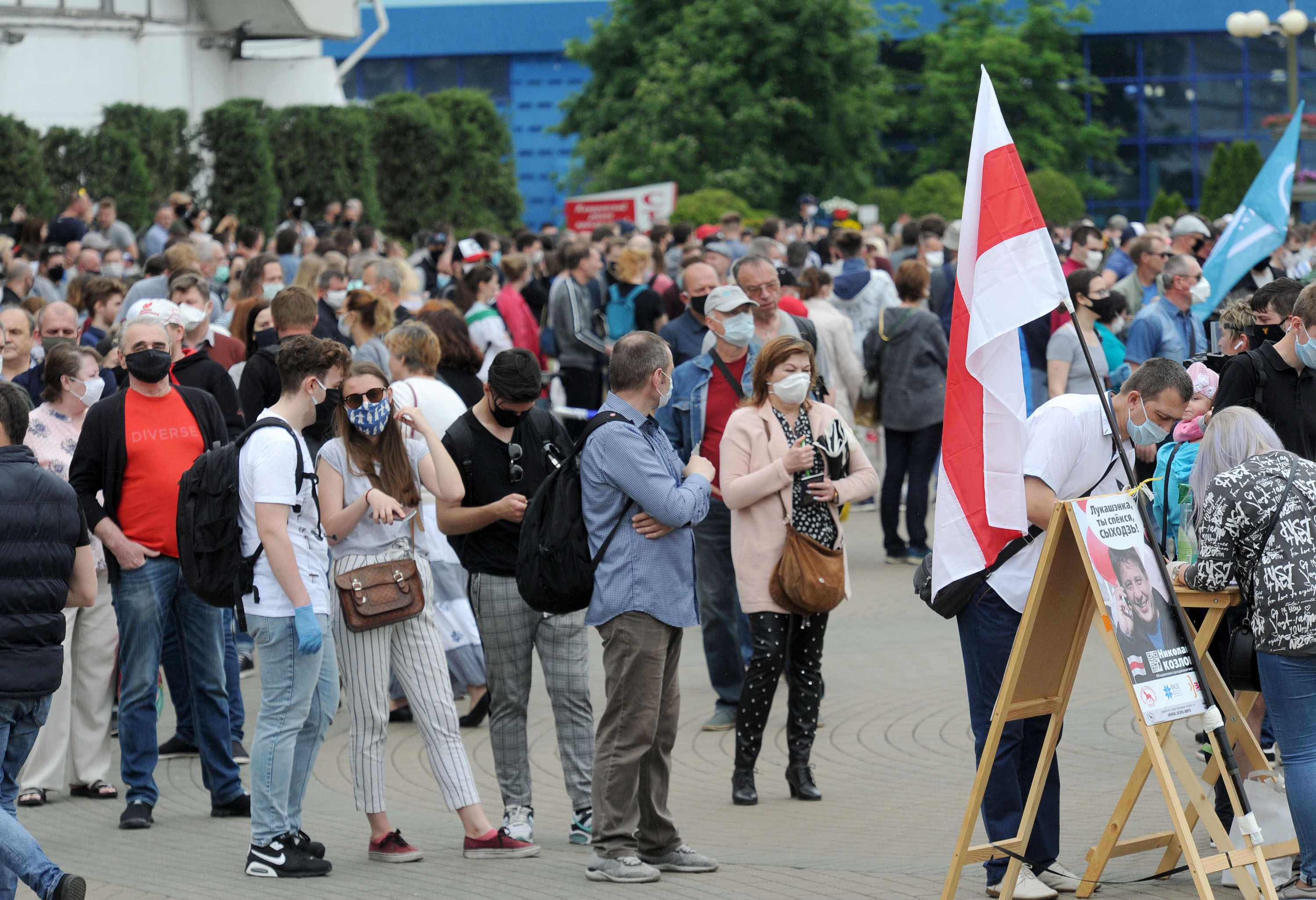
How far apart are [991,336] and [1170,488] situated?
1620mm

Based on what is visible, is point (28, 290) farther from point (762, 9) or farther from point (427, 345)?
point (762, 9)

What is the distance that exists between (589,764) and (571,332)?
26.4 feet

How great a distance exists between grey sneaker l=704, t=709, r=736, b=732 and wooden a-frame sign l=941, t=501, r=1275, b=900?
3081 mm

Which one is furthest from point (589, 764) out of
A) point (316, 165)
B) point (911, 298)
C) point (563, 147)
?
point (563, 147)

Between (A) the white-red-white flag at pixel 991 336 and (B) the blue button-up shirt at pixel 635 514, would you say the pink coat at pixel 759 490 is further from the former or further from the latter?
(A) the white-red-white flag at pixel 991 336

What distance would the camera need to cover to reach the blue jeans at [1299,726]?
557 cm

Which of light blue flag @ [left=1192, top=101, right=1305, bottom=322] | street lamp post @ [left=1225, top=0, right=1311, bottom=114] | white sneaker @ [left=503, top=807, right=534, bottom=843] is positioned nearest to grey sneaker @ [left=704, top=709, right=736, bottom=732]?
white sneaker @ [left=503, top=807, right=534, bottom=843]

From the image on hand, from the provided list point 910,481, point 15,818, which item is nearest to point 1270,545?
point 15,818

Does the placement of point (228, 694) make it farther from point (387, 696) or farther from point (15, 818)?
point (15, 818)

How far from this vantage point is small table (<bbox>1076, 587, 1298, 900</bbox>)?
5.71 metres

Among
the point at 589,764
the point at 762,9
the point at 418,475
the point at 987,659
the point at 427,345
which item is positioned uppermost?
the point at 762,9

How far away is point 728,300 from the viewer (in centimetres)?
848

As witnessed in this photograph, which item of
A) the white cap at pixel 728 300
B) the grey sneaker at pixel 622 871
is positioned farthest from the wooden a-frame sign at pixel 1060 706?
the white cap at pixel 728 300

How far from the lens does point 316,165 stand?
29.3m
